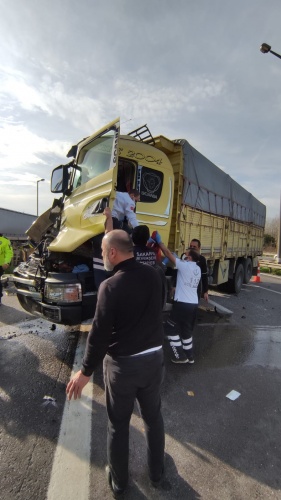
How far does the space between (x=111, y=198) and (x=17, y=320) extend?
331cm

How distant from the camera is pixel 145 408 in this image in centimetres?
193

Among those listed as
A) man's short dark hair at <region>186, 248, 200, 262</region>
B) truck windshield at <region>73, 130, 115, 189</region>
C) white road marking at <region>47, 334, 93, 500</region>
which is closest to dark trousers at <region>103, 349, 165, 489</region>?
white road marking at <region>47, 334, 93, 500</region>

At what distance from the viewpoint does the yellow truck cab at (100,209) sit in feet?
11.4

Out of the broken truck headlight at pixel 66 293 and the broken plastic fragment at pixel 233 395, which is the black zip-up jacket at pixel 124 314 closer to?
the broken truck headlight at pixel 66 293

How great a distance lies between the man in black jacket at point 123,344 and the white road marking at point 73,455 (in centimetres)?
25

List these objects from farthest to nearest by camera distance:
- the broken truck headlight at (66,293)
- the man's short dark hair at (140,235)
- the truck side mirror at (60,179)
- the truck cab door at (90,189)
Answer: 1. the truck side mirror at (60,179)
2. the truck cab door at (90,189)
3. the broken truck headlight at (66,293)
4. the man's short dark hair at (140,235)

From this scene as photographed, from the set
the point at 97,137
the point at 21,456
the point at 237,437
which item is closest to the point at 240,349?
the point at 237,437

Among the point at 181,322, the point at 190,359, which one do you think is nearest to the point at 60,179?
the point at 181,322

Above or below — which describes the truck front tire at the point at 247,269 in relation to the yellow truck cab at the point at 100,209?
below

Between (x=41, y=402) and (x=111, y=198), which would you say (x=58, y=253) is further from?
(x=41, y=402)

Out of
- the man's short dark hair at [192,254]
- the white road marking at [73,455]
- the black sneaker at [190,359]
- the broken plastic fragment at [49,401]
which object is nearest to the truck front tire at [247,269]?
the man's short dark hair at [192,254]

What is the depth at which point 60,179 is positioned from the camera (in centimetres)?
480

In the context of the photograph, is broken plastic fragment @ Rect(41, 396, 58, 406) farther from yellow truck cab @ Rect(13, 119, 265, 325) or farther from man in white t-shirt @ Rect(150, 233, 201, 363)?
man in white t-shirt @ Rect(150, 233, 201, 363)

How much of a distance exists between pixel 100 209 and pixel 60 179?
1.64m
